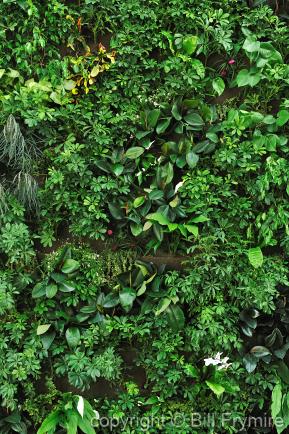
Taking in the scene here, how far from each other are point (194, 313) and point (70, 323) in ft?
2.59

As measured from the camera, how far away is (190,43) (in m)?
2.99

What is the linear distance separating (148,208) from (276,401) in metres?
1.43

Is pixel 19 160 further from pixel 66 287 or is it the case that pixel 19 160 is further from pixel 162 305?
pixel 162 305

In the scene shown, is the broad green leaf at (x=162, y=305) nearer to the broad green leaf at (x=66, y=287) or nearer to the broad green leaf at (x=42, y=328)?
the broad green leaf at (x=66, y=287)

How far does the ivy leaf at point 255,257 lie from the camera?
2.90 meters

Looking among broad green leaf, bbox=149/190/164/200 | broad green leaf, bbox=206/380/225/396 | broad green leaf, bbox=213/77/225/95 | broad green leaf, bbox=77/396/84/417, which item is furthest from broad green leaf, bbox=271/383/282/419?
broad green leaf, bbox=213/77/225/95

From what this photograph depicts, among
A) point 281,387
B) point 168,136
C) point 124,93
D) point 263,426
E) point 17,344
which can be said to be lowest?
point 263,426

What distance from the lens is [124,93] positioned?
3086 mm

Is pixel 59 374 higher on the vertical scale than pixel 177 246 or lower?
lower

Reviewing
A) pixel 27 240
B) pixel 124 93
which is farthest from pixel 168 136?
pixel 27 240

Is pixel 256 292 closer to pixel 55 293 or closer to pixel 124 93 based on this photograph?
pixel 55 293

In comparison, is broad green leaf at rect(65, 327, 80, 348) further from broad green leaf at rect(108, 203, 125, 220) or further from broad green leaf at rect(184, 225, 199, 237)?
broad green leaf at rect(184, 225, 199, 237)

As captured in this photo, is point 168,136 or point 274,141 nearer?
point 274,141

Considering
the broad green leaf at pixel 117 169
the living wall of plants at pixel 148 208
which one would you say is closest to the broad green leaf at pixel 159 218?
the living wall of plants at pixel 148 208
